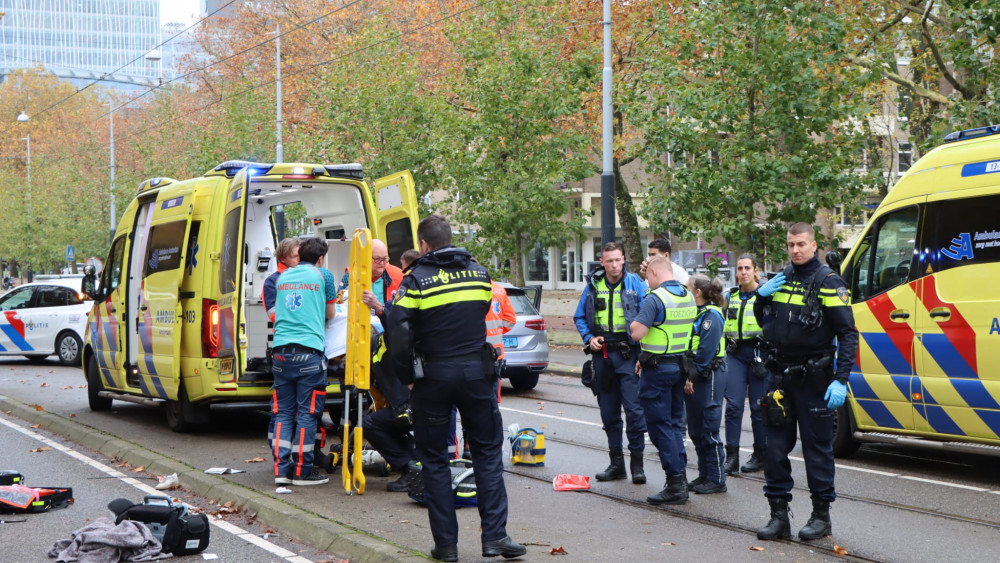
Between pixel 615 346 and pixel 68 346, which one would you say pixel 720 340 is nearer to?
pixel 615 346

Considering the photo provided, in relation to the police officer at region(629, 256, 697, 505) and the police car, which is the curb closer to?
the police officer at region(629, 256, 697, 505)

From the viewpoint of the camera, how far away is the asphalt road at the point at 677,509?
6559mm

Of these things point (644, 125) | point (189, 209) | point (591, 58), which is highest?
point (591, 58)

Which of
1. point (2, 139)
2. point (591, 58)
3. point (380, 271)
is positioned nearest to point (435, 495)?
point (380, 271)

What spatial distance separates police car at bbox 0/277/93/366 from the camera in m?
Result: 21.7

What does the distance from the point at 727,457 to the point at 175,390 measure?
549cm

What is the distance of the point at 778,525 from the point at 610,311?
2.39m

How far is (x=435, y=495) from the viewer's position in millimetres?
6090

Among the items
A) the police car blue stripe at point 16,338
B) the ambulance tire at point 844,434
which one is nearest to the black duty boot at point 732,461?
the ambulance tire at point 844,434

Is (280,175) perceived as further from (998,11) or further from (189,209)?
(998,11)

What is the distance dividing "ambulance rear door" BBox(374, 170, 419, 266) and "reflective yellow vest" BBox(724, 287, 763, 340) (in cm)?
341

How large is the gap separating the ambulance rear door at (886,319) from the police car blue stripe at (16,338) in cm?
1723

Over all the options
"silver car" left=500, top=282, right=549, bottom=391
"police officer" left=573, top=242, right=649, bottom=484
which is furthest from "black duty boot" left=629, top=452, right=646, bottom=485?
"silver car" left=500, top=282, right=549, bottom=391

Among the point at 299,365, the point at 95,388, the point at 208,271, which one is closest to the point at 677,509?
the point at 299,365
